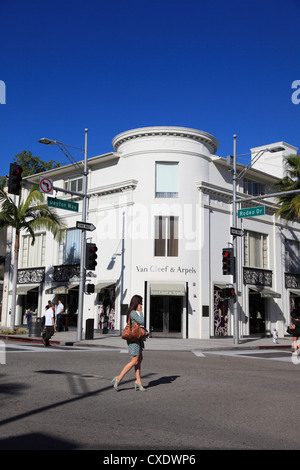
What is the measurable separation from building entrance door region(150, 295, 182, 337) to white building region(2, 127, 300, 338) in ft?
0.18

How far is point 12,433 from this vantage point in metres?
5.66

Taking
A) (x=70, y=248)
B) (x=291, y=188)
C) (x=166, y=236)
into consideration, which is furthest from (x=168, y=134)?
(x=70, y=248)

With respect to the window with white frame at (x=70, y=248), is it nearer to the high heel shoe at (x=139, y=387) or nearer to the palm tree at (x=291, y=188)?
the palm tree at (x=291, y=188)

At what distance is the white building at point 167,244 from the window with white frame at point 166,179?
0.06 m

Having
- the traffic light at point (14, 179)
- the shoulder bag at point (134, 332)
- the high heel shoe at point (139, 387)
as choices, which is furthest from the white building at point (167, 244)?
the shoulder bag at point (134, 332)

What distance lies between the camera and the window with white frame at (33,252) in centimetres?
3372

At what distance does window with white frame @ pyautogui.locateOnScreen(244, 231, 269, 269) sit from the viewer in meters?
31.0

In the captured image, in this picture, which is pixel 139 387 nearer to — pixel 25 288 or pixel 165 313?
pixel 165 313

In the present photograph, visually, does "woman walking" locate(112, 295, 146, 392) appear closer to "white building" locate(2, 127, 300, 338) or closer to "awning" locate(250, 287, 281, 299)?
"white building" locate(2, 127, 300, 338)

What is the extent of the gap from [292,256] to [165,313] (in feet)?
42.1

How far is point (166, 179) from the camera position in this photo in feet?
91.5
